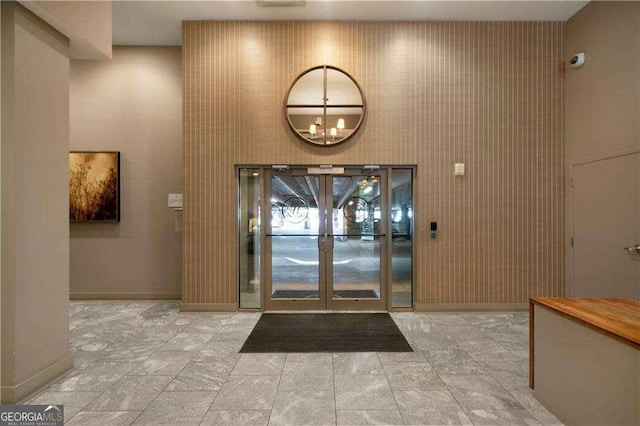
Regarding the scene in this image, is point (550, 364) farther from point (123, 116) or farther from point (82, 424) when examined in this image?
point (123, 116)

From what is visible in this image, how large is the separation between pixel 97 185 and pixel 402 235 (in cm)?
506

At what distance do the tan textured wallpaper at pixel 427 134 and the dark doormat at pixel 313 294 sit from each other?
0.67 m

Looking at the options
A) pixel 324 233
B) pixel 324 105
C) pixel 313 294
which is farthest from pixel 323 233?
pixel 324 105

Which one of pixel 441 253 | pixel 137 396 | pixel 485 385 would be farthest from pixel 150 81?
pixel 485 385

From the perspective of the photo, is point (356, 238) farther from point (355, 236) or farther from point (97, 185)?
point (97, 185)

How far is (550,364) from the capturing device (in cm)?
216

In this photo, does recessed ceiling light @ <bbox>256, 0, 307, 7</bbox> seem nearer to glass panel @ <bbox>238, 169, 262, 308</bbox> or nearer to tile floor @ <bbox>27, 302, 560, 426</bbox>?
glass panel @ <bbox>238, 169, 262, 308</bbox>

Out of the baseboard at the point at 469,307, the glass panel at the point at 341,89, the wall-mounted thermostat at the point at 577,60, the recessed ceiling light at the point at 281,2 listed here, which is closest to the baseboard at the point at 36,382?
the baseboard at the point at 469,307

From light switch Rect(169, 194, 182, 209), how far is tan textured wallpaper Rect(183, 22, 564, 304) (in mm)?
Result: 616

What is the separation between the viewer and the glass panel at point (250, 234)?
4.59 m

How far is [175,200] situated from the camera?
4.96 metres

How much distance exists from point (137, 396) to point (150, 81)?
4720mm

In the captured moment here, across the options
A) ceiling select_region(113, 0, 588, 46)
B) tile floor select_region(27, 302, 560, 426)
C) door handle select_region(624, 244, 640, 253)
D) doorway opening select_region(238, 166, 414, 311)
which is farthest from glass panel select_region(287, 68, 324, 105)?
door handle select_region(624, 244, 640, 253)

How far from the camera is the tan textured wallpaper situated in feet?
14.7
